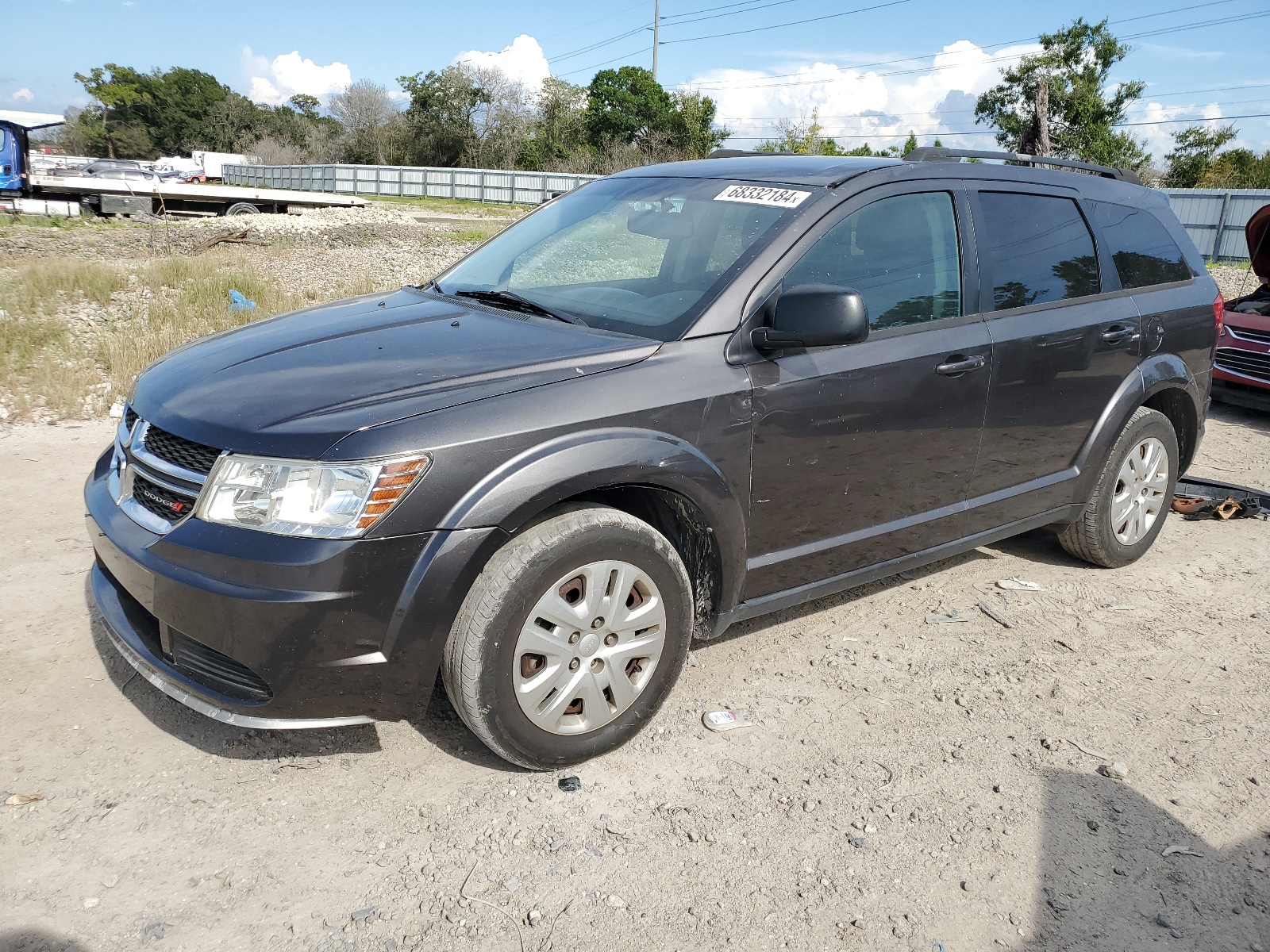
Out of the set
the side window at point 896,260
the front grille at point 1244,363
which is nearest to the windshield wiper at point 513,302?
the side window at point 896,260

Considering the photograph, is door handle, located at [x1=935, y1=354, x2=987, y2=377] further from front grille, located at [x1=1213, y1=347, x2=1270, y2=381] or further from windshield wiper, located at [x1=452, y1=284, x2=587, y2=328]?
front grille, located at [x1=1213, y1=347, x2=1270, y2=381]

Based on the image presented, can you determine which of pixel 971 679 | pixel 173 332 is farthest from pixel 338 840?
pixel 173 332

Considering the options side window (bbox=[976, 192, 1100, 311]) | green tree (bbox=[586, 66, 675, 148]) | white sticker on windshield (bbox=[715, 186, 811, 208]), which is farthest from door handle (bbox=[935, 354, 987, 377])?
green tree (bbox=[586, 66, 675, 148])

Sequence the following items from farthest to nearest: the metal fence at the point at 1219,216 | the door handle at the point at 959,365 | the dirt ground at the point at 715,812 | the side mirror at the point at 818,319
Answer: the metal fence at the point at 1219,216 < the door handle at the point at 959,365 < the side mirror at the point at 818,319 < the dirt ground at the point at 715,812

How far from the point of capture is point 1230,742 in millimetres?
3379

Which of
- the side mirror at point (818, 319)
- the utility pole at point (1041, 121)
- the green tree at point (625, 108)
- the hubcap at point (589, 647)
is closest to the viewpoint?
the hubcap at point (589, 647)

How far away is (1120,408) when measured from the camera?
14.7 ft

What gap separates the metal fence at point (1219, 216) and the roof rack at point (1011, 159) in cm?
2413

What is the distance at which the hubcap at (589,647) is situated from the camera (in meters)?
Result: 2.84

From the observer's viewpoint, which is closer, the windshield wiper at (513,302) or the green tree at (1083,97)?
the windshield wiper at (513,302)

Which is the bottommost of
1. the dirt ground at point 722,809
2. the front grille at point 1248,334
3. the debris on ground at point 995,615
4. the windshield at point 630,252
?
the dirt ground at point 722,809

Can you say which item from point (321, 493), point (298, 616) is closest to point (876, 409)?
point (321, 493)

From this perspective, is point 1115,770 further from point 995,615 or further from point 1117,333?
point 1117,333

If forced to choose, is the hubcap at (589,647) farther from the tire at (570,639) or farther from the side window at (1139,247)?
the side window at (1139,247)
